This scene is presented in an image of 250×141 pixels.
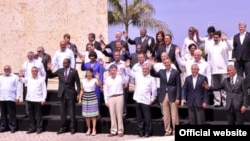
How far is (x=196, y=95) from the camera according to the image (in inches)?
420

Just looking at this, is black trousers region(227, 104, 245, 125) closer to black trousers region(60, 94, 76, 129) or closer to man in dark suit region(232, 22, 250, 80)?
man in dark suit region(232, 22, 250, 80)

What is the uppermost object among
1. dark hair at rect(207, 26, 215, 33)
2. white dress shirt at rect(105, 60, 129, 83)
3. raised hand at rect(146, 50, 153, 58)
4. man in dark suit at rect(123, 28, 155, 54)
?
dark hair at rect(207, 26, 215, 33)

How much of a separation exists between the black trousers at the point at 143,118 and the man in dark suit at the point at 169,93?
0.39 meters

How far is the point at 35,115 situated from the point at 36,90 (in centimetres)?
65

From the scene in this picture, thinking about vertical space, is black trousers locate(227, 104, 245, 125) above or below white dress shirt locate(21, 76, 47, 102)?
below

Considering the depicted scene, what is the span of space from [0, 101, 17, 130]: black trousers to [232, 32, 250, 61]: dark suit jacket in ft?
18.4

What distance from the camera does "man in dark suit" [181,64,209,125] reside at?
1064cm

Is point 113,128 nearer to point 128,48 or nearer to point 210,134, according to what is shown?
point 128,48

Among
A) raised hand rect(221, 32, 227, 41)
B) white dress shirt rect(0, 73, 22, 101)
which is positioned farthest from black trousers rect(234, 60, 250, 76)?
white dress shirt rect(0, 73, 22, 101)

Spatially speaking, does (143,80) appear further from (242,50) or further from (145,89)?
(242,50)

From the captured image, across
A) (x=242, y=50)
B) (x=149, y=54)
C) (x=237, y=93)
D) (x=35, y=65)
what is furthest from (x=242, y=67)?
(x=35, y=65)

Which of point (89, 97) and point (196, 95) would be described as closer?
point (196, 95)

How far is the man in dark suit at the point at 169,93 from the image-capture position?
1115 cm

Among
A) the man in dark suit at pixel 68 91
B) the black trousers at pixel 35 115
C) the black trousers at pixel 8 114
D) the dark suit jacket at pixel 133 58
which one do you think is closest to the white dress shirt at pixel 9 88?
the black trousers at pixel 8 114
